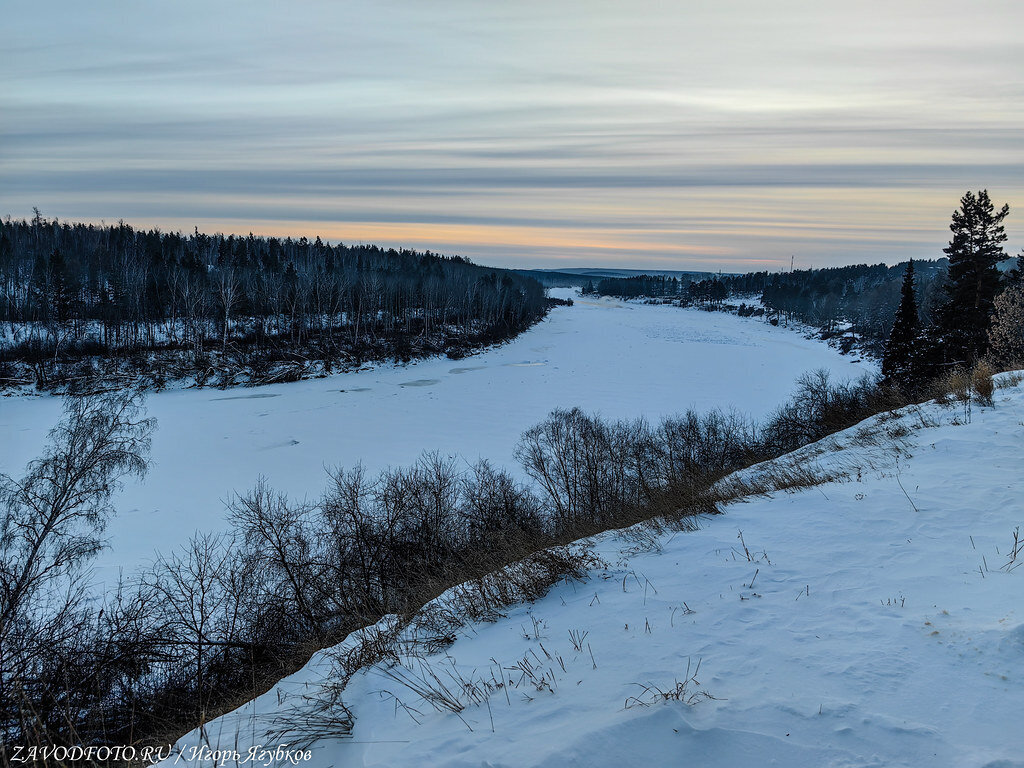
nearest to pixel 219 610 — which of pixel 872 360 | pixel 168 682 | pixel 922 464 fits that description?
pixel 168 682

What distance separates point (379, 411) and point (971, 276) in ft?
132

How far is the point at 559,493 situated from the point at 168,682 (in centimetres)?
1597

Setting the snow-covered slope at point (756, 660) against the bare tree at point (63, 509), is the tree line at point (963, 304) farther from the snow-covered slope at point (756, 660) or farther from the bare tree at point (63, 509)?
the bare tree at point (63, 509)

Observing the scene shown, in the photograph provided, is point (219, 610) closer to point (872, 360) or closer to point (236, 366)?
point (236, 366)

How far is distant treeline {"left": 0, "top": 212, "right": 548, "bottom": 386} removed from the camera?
53.8m

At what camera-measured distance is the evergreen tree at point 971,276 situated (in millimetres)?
30125

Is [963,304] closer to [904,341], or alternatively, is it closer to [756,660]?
[904,341]

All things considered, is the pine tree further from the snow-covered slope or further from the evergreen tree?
the snow-covered slope

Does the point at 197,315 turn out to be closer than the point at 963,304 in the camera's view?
No

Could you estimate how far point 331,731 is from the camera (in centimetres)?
429

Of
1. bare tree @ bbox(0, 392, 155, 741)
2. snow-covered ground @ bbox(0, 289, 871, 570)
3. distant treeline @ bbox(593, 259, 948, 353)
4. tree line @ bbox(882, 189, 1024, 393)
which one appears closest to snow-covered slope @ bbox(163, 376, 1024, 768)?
bare tree @ bbox(0, 392, 155, 741)

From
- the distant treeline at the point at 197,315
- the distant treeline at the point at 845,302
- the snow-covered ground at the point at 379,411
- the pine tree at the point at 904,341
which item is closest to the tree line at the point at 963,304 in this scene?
the pine tree at the point at 904,341

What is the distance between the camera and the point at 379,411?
4116cm

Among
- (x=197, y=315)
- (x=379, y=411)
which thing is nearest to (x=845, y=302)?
(x=379, y=411)
